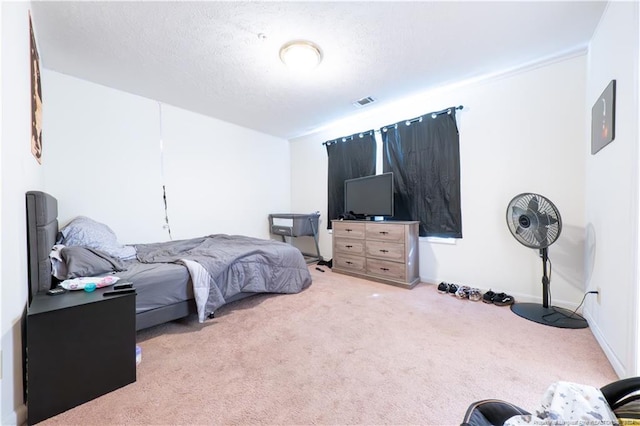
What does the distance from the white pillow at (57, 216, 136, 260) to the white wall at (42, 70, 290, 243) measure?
57 cm

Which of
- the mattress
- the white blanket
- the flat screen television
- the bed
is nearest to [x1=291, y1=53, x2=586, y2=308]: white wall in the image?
the flat screen television

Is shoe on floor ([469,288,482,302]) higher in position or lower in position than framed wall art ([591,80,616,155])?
lower

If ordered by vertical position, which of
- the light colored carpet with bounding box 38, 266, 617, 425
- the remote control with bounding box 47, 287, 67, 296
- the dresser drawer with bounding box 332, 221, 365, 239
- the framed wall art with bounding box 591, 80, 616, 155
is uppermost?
the framed wall art with bounding box 591, 80, 616, 155

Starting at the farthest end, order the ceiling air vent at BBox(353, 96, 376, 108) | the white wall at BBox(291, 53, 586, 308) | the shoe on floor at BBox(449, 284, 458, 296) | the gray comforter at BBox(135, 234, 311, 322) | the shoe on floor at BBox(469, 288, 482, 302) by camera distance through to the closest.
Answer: the ceiling air vent at BBox(353, 96, 376, 108) < the shoe on floor at BBox(449, 284, 458, 296) < the shoe on floor at BBox(469, 288, 482, 302) < the white wall at BBox(291, 53, 586, 308) < the gray comforter at BBox(135, 234, 311, 322)

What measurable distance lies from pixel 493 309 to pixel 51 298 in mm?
3330

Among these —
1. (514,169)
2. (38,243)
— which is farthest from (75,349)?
(514,169)

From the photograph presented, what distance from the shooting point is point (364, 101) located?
331cm

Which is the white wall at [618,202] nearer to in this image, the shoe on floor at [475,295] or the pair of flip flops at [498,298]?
the pair of flip flops at [498,298]

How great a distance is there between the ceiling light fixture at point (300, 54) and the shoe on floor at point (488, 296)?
9.49 feet

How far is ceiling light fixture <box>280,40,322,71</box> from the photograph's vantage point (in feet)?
6.95

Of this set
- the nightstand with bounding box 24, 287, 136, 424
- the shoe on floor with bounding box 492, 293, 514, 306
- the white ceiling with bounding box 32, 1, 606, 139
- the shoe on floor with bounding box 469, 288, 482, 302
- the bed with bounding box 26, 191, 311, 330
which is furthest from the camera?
the shoe on floor with bounding box 469, 288, 482, 302

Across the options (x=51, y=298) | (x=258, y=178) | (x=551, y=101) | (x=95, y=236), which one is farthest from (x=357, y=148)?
(x=51, y=298)

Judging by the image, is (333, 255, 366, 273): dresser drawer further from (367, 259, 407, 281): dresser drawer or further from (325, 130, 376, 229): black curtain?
(325, 130, 376, 229): black curtain

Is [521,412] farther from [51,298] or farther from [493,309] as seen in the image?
[51,298]
